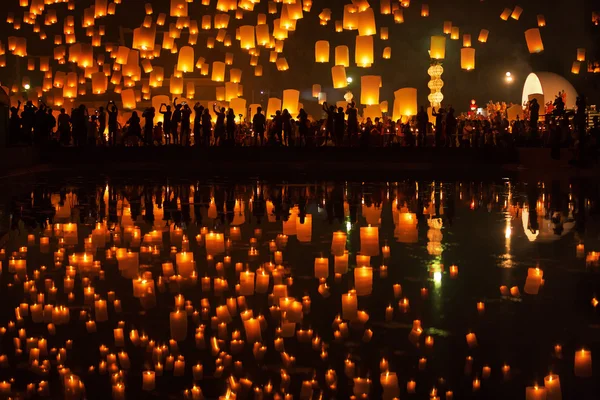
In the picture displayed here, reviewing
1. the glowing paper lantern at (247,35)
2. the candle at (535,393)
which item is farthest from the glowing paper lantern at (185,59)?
the candle at (535,393)

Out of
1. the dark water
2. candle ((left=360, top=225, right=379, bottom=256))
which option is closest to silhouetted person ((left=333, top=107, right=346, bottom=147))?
the dark water

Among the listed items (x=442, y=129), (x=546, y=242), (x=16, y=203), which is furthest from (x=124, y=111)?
(x=546, y=242)

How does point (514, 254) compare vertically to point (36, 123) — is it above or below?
below

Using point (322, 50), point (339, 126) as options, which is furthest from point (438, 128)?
point (322, 50)

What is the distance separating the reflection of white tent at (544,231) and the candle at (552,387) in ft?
16.8

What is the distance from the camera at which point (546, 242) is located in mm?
9328

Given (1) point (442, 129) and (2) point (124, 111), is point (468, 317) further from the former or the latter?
(2) point (124, 111)

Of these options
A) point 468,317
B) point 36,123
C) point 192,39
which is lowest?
point 468,317

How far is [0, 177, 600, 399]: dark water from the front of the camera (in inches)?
177

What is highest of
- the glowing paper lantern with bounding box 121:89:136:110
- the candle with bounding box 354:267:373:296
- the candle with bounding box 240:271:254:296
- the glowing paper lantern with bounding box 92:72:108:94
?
the glowing paper lantern with bounding box 92:72:108:94

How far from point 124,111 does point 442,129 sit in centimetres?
1408

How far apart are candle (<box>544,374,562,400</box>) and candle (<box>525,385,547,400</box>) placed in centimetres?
2

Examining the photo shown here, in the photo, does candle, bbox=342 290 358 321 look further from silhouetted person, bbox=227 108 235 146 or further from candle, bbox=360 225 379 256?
silhouetted person, bbox=227 108 235 146

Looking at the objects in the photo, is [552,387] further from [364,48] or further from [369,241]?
[364,48]
